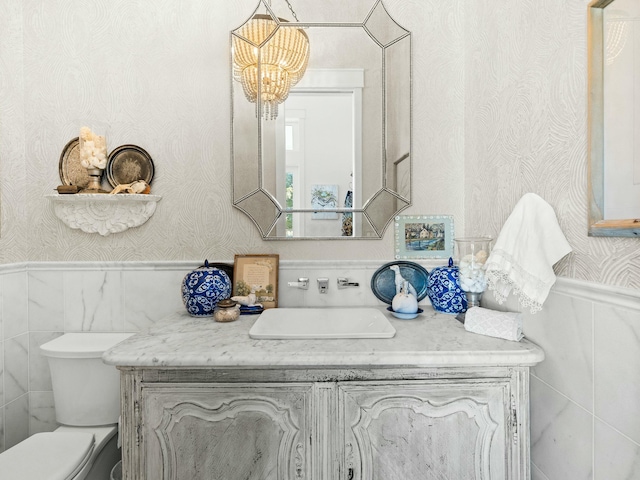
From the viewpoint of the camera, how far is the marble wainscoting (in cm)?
84

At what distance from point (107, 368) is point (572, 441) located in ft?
5.49

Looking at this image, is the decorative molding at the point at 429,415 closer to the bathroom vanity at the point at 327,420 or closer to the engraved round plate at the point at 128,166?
the bathroom vanity at the point at 327,420

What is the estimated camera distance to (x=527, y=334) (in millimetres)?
Answer: 1231

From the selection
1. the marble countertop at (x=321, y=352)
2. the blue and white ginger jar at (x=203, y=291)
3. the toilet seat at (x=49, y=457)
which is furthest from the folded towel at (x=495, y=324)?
the toilet seat at (x=49, y=457)

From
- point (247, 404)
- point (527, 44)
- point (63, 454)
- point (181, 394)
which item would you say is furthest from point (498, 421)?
point (63, 454)

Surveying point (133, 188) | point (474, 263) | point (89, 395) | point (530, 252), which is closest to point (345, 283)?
point (474, 263)

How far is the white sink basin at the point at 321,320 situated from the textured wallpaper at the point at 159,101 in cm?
30

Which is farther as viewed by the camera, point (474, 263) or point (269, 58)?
point (269, 58)

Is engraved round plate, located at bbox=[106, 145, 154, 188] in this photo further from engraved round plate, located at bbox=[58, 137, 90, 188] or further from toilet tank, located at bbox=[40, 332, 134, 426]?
toilet tank, located at bbox=[40, 332, 134, 426]

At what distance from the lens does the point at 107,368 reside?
4.77 feet

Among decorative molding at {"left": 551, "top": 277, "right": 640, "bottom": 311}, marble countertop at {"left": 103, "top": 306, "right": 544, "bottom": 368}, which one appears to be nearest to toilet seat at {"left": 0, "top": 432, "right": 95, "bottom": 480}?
marble countertop at {"left": 103, "top": 306, "right": 544, "bottom": 368}

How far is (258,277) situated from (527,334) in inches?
42.9

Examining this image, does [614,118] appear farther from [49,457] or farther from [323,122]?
[49,457]

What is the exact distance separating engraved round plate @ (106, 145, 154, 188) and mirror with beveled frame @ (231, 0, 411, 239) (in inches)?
16.2
